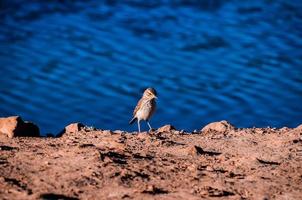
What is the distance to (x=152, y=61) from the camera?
78.5ft

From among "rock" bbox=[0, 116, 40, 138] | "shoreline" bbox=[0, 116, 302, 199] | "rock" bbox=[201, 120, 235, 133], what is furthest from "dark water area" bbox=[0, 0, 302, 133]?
"shoreline" bbox=[0, 116, 302, 199]

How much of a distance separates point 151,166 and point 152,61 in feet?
47.1

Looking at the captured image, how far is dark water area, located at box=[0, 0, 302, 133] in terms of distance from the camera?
2050cm

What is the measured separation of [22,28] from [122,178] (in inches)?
739

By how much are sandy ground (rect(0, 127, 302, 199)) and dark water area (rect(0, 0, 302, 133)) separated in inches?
316

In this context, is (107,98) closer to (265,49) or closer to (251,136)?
(265,49)

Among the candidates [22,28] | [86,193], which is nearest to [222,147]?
[86,193]

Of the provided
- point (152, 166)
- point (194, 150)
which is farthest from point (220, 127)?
point (152, 166)

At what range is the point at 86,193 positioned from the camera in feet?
28.1

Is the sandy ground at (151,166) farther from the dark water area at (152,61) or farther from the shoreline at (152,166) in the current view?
the dark water area at (152,61)

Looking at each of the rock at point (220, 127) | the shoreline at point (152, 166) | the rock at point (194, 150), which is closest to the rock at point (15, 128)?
the shoreline at point (152, 166)

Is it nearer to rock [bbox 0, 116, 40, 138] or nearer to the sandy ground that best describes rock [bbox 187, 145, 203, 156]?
the sandy ground

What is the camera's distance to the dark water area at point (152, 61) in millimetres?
20500

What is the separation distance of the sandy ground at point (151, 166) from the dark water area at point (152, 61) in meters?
8.02
